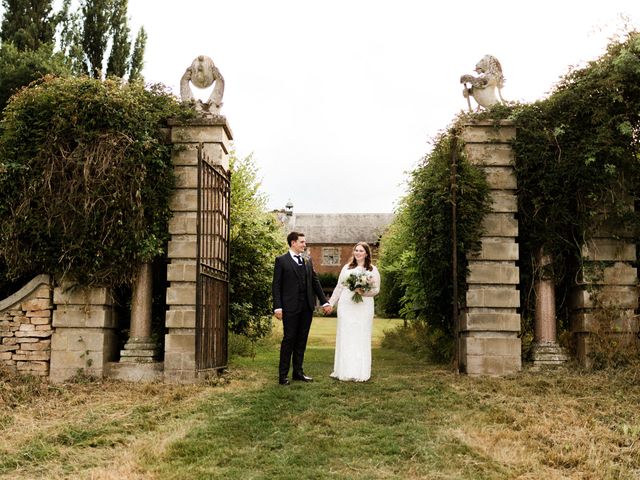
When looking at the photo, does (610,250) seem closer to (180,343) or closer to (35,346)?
(180,343)

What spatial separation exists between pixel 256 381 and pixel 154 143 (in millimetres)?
3769

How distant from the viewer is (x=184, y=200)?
9633mm

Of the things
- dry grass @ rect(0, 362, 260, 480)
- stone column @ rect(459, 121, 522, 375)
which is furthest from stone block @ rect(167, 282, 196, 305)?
stone column @ rect(459, 121, 522, 375)

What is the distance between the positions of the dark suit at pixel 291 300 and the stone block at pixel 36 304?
3.44m

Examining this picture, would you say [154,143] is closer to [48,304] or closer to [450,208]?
[48,304]

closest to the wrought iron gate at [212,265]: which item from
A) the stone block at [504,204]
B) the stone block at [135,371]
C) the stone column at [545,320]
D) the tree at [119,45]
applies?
the stone block at [135,371]

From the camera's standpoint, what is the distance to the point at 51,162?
366 inches

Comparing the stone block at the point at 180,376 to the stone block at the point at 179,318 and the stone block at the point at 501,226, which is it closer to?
the stone block at the point at 179,318

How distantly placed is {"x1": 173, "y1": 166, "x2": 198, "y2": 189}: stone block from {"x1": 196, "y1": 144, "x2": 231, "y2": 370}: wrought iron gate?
280 mm

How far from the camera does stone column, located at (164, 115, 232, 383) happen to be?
9.26m

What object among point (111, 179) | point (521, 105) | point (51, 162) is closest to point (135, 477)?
point (111, 179)

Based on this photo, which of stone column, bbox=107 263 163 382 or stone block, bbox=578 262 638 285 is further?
stone block, bbox=578 262 638 285

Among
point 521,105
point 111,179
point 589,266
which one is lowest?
point 589,266

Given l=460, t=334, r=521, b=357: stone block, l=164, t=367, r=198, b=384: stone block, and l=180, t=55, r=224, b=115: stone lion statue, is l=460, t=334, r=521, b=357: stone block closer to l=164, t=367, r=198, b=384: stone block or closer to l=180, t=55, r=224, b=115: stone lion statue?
l=164, t=367, r=198, b=384: stone block
